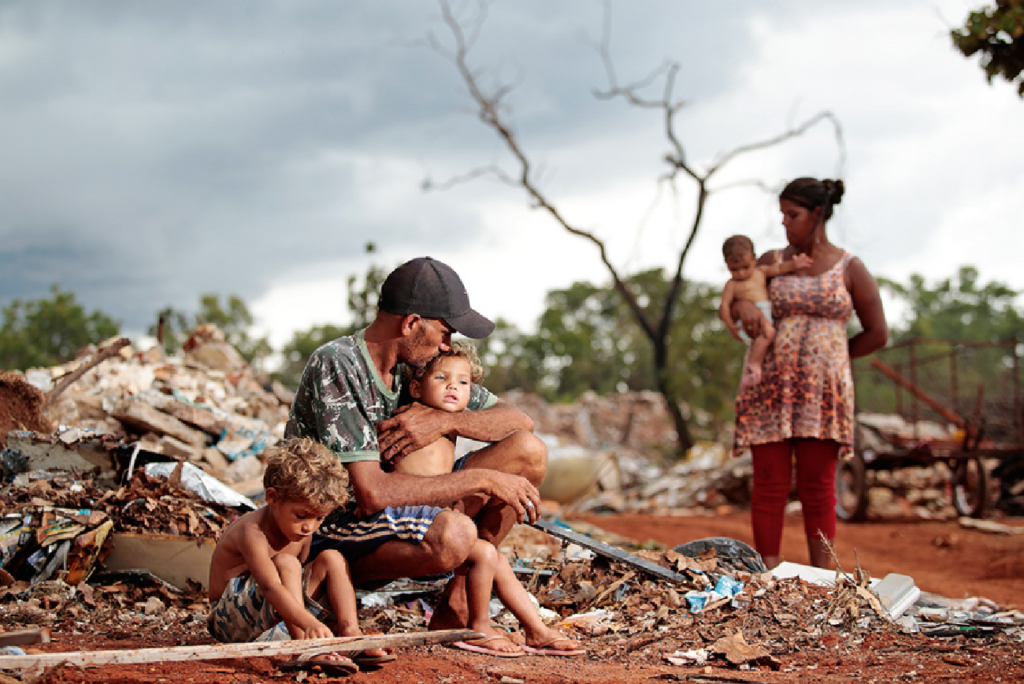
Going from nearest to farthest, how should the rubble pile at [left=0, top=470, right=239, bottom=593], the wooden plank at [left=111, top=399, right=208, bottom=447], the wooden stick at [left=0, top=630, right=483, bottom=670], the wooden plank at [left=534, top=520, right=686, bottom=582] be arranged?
1. the wooden stick at [left=0, top=630, right=483, bottom=670]
2. the wooden plank at [left=534, top=520, right=686, bottom=582]
3. the rubble pile at [left=0, top=470, right=239, bottom=593]
4. the wooden plank at [left=111, top=399, right=208, bottom=447]

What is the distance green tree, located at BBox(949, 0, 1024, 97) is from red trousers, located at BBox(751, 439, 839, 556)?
11.4 ft

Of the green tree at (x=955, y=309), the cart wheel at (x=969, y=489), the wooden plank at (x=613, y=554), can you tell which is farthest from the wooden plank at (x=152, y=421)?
the green tree at (x=955, y=309)

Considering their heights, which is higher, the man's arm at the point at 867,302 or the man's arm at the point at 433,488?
the man's arm at the point at 867,302

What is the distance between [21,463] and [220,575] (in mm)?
2628

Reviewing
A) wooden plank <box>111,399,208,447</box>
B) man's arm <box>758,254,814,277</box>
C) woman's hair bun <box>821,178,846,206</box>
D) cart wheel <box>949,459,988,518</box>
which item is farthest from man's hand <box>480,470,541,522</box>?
cart wheel <box>949,459,988,518</box>

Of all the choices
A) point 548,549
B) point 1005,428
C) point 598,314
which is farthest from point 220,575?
point 598,314

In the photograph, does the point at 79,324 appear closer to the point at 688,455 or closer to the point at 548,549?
the point at 688,455

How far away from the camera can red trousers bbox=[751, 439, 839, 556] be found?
15.0 ft

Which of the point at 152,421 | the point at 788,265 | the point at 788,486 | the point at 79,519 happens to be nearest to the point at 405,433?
the point at 79,519

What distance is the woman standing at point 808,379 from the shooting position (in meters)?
4.57

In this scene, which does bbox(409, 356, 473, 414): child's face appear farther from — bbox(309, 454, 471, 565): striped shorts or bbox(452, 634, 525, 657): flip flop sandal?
bbox(452, 634, 525, 657): flip flop sandal

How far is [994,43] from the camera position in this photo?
246 inches

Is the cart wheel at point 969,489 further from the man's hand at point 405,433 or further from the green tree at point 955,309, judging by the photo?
the green tree at point 955,309

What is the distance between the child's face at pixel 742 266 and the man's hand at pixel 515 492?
2.27m
